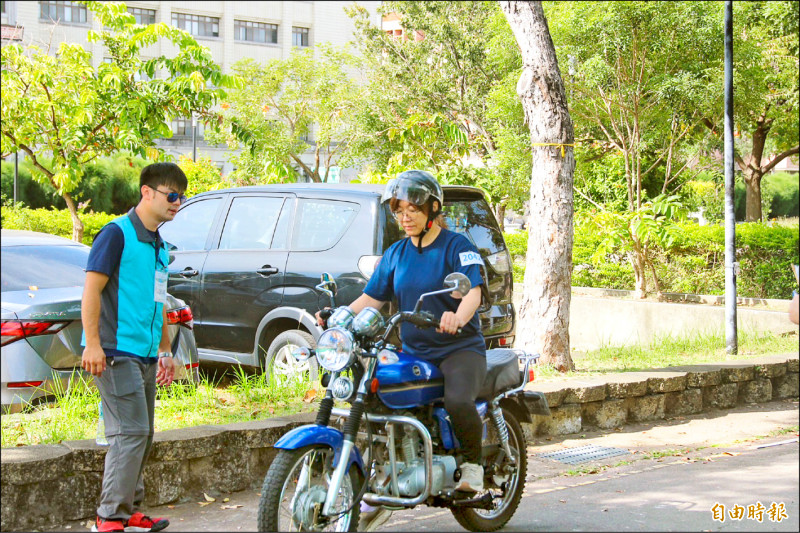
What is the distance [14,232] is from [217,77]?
5458 millimetres

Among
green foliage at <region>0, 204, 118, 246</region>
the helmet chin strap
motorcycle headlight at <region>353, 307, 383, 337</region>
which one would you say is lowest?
motorcycle headlight at <region>353, 307, 383, 337</region>

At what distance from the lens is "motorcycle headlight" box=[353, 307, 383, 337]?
4.30 m

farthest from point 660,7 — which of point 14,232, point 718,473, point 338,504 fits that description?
point 338,504

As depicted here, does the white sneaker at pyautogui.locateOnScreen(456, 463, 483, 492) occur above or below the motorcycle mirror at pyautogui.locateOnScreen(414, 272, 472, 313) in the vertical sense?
below

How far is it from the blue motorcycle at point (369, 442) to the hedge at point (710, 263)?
30.5 ft

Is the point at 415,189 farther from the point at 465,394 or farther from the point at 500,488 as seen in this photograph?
the point at 500,488

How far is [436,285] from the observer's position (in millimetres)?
4719

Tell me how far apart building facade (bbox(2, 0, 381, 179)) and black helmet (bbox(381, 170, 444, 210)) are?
29.4 ft

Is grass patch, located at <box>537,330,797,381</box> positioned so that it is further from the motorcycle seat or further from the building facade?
the building facade

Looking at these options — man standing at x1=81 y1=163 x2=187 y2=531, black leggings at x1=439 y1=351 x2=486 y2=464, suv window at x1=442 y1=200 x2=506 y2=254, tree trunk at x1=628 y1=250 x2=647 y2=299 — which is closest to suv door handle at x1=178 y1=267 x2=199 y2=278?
Answer: suv window at x1=442 y1=200 x2=506 y2=254

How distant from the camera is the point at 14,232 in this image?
6922mm

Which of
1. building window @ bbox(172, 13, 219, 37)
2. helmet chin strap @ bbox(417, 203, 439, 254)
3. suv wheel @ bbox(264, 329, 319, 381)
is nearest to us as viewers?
helmet chin strap @ bbox(417, 203, 439, 254)

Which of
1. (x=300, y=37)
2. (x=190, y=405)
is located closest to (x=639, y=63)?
(x=190, y=405)

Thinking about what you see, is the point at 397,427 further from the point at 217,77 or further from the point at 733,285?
the point at 217,77
